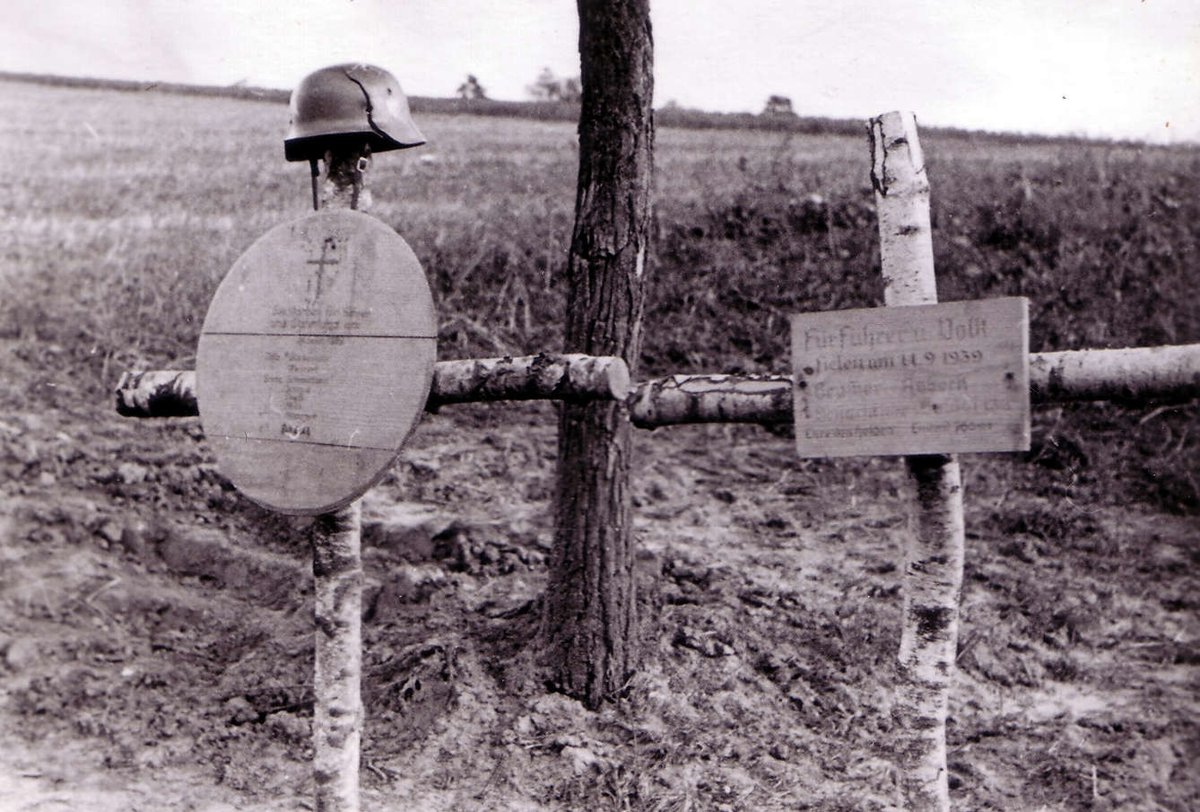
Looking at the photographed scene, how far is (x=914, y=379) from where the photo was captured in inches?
88.7

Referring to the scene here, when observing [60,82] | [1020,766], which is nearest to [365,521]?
[1020,766]

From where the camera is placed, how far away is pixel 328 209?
8.89 feet

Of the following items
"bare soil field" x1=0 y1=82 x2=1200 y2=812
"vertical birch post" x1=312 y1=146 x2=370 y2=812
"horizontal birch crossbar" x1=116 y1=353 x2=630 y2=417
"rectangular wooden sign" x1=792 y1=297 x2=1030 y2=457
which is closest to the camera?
"rectangular wooden sign" x1=792 y1=297 x2=1030 y2=457

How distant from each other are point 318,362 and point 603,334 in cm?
142

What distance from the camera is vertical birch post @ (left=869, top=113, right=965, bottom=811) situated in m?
2.46

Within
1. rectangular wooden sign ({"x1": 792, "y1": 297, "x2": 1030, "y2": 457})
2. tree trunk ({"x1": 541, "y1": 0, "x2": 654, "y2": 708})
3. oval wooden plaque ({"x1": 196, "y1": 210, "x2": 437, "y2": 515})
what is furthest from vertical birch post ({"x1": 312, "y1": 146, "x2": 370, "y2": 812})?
rectangular wooden sign ({"x1": 792, "y1": 297, "x2": 1030, "y2": 457})

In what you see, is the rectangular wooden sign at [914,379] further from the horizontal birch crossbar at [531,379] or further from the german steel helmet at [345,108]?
the german steel helmet at [345,108]

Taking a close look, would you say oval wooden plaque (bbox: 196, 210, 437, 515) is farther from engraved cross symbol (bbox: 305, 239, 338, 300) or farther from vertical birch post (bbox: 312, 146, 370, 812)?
vertical birch post (bbox: 312, 146, 370, 812)

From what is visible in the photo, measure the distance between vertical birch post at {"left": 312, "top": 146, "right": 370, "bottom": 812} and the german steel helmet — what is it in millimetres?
111

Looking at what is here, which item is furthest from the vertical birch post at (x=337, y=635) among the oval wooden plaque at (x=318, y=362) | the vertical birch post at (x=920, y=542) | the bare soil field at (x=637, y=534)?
the vertical birch post at (x=920, y=542)

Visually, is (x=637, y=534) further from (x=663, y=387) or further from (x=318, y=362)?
(x=318, y=362)

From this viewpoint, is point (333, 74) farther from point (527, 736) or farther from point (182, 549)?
point (182, 549)

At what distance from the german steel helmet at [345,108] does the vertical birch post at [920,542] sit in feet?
4.24

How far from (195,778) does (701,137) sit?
7201 millimetres
